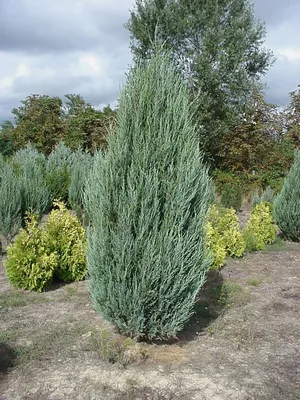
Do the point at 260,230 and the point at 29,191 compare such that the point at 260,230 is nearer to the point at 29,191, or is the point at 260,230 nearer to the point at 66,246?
the point at 66,246

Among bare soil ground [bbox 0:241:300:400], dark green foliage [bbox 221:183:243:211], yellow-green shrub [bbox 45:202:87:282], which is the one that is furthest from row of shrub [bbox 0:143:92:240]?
dark green foliage [bbox 221:183:243:211]

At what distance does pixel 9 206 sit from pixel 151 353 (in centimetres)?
448

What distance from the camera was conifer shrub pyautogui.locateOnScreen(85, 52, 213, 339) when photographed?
125 inches

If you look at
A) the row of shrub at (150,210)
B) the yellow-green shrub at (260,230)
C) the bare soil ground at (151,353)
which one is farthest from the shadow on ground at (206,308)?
the yellow-green shrub at (260,230)

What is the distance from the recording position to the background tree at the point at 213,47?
53.9ft

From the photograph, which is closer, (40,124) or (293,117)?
(293,117)

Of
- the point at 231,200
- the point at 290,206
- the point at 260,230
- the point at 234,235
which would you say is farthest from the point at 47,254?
the point at 231,200

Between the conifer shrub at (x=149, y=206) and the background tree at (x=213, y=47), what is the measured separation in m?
13.3

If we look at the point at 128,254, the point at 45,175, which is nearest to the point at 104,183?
the point at 128,254

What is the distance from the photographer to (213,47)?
16375mm

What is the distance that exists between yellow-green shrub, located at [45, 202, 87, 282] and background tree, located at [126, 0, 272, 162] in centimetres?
1181

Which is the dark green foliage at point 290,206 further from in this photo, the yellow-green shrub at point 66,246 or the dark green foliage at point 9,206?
the dark green foliage at point 9,206

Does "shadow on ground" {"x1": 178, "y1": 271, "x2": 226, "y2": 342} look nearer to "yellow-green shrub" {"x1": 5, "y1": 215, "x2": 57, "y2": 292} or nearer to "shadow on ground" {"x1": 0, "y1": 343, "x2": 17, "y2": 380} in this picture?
"shadow on ground" {"x1": 0, "y1": 343, "x2": 17, "y2": 380}

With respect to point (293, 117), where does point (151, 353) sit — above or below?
below
